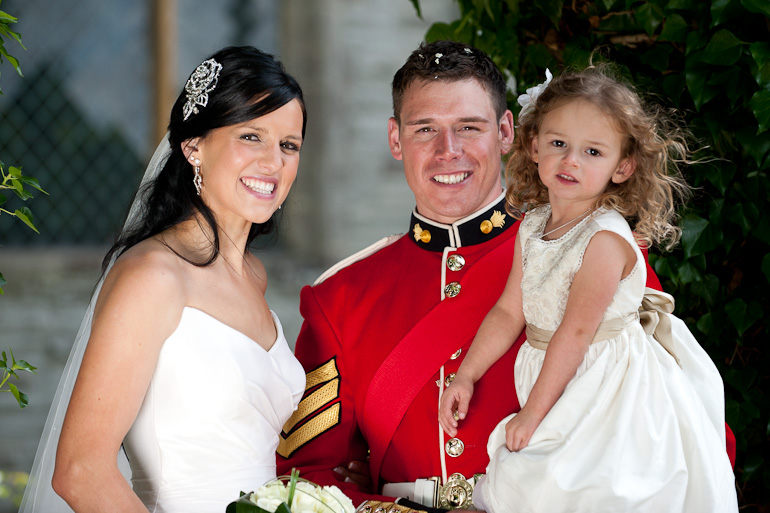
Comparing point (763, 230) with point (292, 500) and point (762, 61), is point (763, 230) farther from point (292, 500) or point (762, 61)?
point (292, 500)

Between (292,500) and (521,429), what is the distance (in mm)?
562

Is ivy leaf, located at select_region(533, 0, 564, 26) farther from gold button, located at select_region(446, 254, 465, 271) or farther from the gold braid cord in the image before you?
the gold braid cord

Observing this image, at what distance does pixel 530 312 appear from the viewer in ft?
5.88

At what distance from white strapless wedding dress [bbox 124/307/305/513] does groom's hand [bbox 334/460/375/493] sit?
30cm

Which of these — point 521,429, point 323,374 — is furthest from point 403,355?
point 521,429

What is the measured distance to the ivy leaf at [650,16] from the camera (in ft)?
6.94

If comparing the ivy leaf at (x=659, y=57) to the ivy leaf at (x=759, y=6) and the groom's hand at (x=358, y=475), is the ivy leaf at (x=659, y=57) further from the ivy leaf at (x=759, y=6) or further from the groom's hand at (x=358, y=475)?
the groom's hand at (x=358, y=475)

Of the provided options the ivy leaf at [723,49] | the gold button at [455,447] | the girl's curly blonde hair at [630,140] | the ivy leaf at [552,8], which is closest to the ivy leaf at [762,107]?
the ivy leaf at [723,49]

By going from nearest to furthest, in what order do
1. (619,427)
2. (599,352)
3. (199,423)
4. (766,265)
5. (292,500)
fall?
1. (292,500)
2. (619,427)
3. (599,352)
4. (199,423)
5. (766,265)

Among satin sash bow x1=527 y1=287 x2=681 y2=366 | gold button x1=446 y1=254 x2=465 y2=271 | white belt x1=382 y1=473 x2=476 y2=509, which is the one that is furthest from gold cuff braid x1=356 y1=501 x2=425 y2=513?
gold button x1=446 y1=254 x2=465 y2=271

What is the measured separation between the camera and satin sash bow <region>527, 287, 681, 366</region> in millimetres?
1688

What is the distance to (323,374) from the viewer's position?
2.21m

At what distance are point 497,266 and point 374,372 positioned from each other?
0.40 metres

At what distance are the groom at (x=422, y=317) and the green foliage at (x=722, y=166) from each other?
0.36 m
